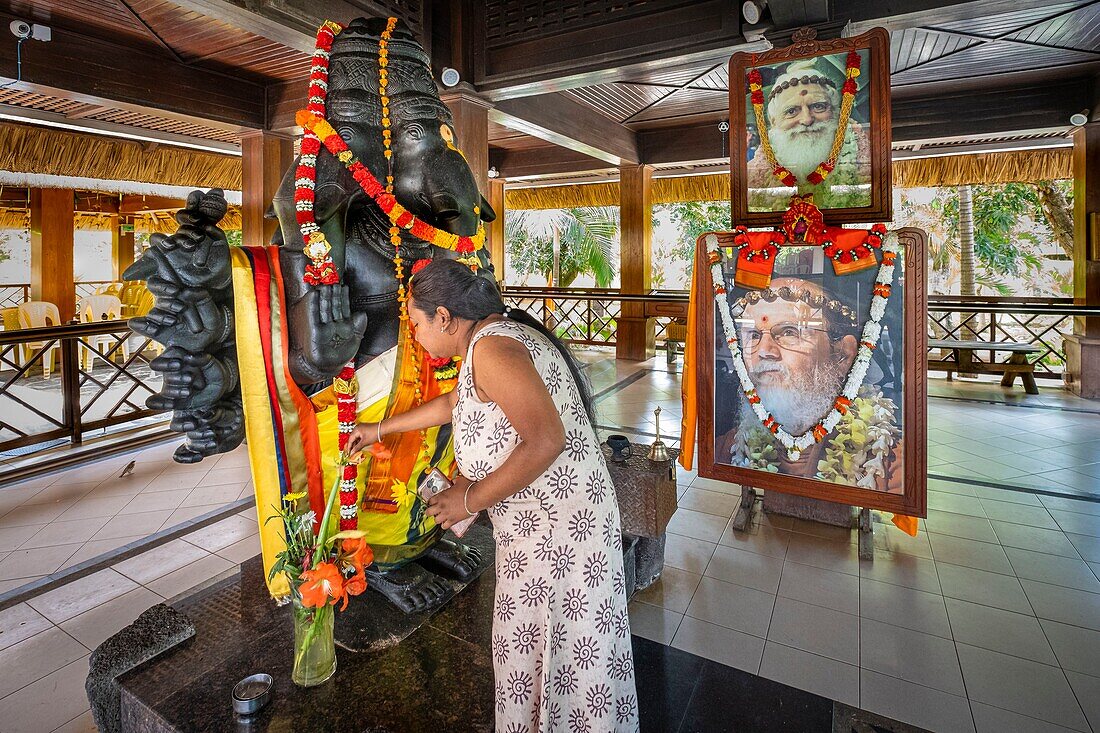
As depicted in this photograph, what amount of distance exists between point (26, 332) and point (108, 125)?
3087 mm

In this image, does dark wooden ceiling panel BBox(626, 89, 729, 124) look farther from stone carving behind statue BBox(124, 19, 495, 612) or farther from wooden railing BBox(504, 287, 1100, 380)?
stone carving behind statue BBox(124, 19, 495, 612)

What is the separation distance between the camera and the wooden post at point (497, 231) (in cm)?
877

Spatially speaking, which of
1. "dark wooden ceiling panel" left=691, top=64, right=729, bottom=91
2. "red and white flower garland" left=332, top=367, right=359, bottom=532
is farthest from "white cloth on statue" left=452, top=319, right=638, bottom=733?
"dark wooden ceiling panel" left=691, top=64, right=729, bottom=91

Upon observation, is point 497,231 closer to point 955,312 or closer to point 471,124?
point 471,124

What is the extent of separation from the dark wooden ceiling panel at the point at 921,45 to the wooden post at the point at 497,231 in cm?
490

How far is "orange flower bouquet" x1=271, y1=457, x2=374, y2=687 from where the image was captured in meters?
1.49

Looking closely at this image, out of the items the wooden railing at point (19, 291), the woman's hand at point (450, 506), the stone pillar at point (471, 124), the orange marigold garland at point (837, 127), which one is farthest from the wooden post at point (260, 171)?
the woman's hand at point (450, 506)

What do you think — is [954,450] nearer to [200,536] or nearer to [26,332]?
[200,536]

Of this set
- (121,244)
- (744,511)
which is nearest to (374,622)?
(744,511)

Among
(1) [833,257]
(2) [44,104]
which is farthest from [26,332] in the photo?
(1) [833,257]

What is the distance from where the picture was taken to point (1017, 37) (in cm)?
476

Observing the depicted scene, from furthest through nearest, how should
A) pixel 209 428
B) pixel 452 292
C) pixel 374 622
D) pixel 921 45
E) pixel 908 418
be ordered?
pixel 921 45, pixel 908 418, pixel 374 622, pixel 209 428, pixel 452 292

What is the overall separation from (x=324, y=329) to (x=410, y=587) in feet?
3.13

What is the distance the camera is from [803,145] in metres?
3.01
